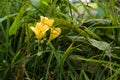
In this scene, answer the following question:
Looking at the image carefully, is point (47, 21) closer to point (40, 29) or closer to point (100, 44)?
point (40, 29)

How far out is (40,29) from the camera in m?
0.98

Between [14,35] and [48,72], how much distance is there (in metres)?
0.22

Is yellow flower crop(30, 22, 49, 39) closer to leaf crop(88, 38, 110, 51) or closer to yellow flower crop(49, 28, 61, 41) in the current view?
yellow flower crop(49, 28, 61, 41)

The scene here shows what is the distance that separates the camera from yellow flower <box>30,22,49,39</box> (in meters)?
0.98

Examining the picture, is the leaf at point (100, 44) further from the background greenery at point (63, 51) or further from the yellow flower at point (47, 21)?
the yellow flower at point (47, 21)

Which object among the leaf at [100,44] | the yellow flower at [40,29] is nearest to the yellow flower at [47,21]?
the yellow flower at [40,29]

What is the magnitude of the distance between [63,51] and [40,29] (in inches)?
4.6

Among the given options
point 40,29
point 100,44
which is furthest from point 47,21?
point 100,44

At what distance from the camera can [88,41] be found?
40.4 inches

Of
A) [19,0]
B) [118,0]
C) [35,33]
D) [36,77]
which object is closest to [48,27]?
[35,33]

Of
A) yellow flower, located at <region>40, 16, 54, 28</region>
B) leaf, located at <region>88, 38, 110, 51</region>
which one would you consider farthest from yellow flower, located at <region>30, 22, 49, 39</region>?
leaf, located at <region>88, 38, 110, 51</region>

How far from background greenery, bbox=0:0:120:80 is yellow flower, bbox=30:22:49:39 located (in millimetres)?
31

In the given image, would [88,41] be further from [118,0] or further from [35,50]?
[118,0]

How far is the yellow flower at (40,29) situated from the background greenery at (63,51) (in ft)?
0.10
